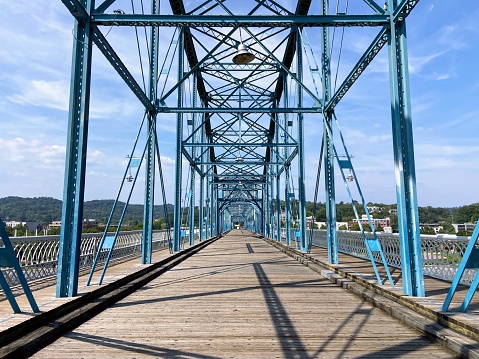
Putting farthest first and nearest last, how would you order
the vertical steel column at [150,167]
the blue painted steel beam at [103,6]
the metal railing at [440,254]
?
the vertical steel column at [150,167] → the metal railing at [440,254] → the blue painted steel beam at [103,6]

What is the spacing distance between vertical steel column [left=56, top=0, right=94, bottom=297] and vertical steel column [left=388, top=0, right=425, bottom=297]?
508 cm

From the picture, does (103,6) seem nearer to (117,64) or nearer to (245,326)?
(117,64)

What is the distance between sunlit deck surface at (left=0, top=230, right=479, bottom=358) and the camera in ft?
12.7

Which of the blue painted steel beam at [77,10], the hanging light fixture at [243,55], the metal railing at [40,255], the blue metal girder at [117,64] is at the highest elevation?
the hanging light fixture at [243,55]

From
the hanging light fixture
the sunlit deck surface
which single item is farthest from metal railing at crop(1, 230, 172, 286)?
the hanging light fixture

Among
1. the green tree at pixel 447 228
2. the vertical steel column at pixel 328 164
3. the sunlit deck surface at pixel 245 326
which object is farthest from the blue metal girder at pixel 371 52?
the green tree at pixel 447 228

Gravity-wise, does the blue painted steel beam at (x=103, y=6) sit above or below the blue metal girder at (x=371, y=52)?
above

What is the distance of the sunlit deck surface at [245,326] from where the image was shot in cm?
387

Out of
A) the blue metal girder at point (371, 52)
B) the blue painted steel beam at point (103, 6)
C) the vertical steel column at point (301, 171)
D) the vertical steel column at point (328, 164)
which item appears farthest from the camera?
the vertical steel column at point (301, 171)

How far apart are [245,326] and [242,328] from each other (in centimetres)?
10

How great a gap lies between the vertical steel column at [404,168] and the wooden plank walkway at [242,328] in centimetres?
91

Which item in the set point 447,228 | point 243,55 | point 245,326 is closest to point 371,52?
point 243,55

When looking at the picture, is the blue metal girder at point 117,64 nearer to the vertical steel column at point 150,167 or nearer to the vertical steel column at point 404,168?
the vertical steel column at point 150,167

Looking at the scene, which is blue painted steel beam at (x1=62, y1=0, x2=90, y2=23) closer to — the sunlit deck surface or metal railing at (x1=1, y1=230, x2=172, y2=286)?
the sunlit deck surface
